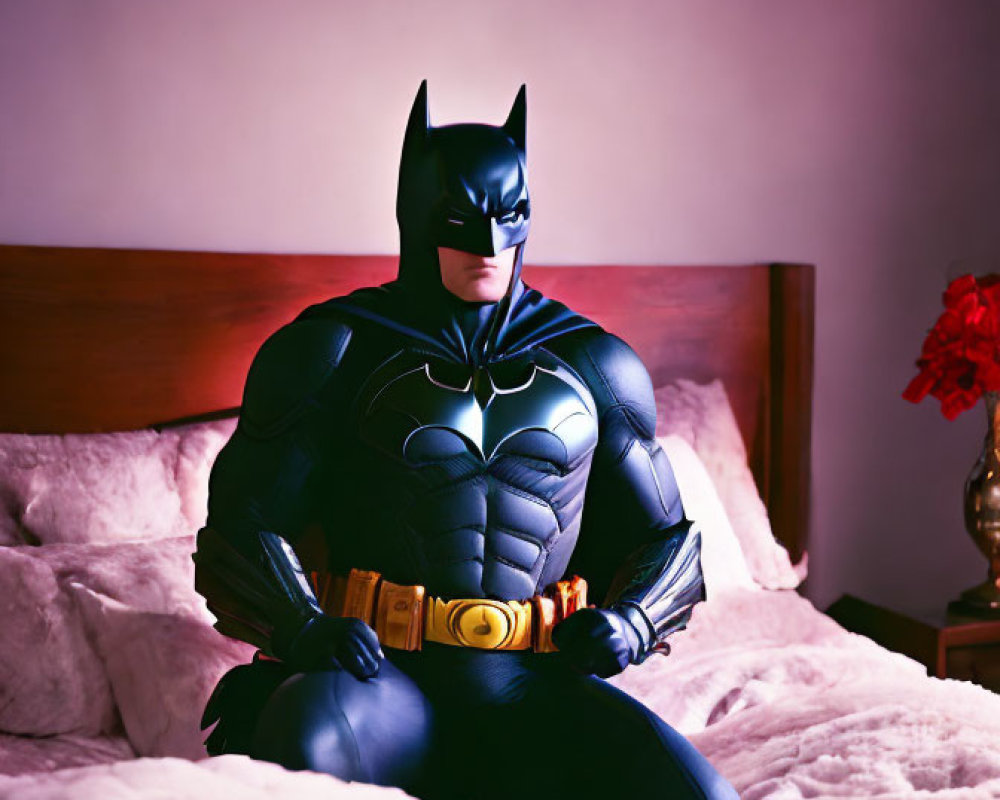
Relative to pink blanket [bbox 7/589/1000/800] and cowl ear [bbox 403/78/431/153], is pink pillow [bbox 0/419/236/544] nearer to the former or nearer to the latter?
pink blanket [bbox 7/589/1000/800]

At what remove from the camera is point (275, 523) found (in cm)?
134

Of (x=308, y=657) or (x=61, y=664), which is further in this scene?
(x=61, y=664)

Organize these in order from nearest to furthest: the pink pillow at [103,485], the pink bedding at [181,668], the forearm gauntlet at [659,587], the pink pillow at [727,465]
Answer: the forearm gauntlet at [659,587] < the pink bedding at [181,668] < the pink pillow at [103,485] < the pink pillow at [727,465]

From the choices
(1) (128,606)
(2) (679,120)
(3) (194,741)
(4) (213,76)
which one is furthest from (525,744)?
(2) (679,120)

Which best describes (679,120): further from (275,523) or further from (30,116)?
(275,523)

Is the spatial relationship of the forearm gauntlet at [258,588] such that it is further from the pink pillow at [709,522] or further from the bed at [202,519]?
the pink pillow at [709,522]

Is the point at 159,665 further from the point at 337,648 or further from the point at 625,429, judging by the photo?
the point at 625,429

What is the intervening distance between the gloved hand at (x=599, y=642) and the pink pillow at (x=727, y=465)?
114 centimetres

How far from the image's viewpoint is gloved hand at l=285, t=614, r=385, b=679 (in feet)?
3.99

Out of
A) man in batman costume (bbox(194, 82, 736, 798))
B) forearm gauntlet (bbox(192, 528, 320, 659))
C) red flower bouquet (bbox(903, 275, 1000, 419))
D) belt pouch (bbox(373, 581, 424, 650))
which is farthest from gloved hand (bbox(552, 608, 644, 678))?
red flower bouquet (bbox(903, 275, 1000, 419))

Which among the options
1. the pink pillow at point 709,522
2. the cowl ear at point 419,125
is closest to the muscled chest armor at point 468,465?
the cowl ear at point 419,125

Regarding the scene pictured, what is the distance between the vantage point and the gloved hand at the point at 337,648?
3.99 ft

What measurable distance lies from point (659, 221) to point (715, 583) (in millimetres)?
828

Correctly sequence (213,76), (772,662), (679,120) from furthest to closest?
(679,120) < (213,76) < (772,662)
